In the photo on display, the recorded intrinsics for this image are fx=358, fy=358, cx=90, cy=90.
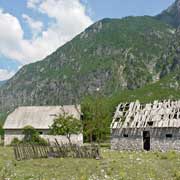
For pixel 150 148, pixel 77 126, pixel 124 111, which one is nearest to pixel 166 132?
pixel 150 148

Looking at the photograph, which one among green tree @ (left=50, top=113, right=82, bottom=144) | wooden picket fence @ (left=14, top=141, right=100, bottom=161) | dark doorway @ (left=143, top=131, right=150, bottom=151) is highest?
green tree @ (left=50, top=113, right=82, bottom=144)

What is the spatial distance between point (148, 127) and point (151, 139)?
1.66 m

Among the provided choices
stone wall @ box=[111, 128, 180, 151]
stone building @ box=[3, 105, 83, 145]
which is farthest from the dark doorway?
stone building @ box=[3, 105, 83, 145]

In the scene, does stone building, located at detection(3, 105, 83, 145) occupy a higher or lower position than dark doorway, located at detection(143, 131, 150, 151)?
higher

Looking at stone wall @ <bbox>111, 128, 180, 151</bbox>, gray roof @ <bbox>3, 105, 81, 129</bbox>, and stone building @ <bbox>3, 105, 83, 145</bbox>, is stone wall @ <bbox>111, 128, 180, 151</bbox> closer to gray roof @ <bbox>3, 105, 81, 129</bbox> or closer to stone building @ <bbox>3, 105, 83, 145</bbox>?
stone building @ <bbox>3, 105, 83, 145</bbox>

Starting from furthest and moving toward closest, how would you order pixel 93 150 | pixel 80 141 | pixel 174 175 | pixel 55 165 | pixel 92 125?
pixel 80 141 → pixel 92 125 → pixel 93 150 → pixel 55 165 → pixel 174 175

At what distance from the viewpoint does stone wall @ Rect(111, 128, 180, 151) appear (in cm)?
4675

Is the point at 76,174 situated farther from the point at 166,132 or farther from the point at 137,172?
the point at 166,132

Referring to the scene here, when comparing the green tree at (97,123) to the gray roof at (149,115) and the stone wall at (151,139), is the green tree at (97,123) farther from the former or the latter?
the stone wall at (151,139)

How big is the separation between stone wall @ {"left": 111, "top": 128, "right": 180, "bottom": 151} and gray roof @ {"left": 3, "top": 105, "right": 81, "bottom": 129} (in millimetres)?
23883

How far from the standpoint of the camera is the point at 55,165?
89.8ft

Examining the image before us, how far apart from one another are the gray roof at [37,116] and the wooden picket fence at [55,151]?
40.1 meters

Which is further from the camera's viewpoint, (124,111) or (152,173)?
(124,111)

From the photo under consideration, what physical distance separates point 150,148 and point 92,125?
780 inches
